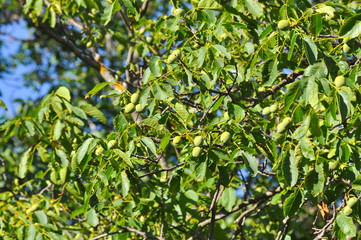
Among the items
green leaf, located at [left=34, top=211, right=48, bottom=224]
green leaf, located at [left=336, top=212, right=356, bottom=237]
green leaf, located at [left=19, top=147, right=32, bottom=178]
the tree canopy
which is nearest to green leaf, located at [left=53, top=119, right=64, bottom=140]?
the tree canopy

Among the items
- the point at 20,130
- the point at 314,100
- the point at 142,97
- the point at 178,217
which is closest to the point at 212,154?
the point at 142,97

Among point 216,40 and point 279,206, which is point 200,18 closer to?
point 216,40

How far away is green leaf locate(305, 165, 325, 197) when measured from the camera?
1.74 meters

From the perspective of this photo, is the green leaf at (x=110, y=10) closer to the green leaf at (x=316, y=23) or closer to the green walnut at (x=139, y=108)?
the green walnut at (x=139, y=108)

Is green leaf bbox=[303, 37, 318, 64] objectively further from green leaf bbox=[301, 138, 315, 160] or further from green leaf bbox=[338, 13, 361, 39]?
green leaf bbox=[301, 138, 315, 160]

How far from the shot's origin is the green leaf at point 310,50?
160 centimetres

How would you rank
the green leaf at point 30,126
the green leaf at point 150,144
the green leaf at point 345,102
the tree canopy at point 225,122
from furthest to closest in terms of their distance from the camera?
the green leaf at point 30,126, the green leaf at point 150,144, the tree canopy at point 225,122, the green leaf at point 345,102

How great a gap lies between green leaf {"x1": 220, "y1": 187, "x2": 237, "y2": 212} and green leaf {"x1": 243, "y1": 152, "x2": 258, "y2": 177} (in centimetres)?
76

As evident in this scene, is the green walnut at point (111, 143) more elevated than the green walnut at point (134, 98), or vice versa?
the green walnut at point (134, 98)

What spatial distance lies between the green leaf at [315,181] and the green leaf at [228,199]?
0.82m

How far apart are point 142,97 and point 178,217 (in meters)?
1.17

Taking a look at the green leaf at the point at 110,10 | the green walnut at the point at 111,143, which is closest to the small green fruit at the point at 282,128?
the green walnut at the point at 111,143

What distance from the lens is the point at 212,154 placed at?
6.04 feet

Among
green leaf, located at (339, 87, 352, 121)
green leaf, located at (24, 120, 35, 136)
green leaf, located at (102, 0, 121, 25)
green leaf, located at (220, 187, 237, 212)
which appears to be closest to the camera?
green leaf, located at (339, 87, 352, 121)
